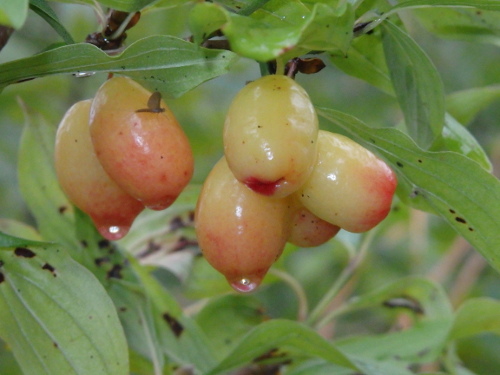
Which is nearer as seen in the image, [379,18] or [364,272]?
[379,18]

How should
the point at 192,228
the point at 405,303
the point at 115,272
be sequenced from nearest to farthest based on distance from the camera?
1. the point at 115,272
2. the point at 192,228
3. the point at 405,303

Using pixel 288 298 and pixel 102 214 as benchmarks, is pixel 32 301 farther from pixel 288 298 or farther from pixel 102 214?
pixel 288 298

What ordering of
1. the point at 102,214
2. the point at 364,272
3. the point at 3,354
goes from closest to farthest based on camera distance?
the point at 102,214
the point at 3,354
the point at 364,272

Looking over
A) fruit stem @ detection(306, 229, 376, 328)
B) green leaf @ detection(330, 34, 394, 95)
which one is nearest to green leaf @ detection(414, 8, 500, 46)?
green leaf @ detection(330, 34, 394, 95)

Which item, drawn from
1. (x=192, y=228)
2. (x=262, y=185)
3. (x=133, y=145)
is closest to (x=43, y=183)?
(x=192, y=228)

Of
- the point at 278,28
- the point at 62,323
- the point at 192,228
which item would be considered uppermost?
the point at 278,28

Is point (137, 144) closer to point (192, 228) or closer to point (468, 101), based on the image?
point (192, 228)

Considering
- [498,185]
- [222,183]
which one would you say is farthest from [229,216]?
[498,185]
